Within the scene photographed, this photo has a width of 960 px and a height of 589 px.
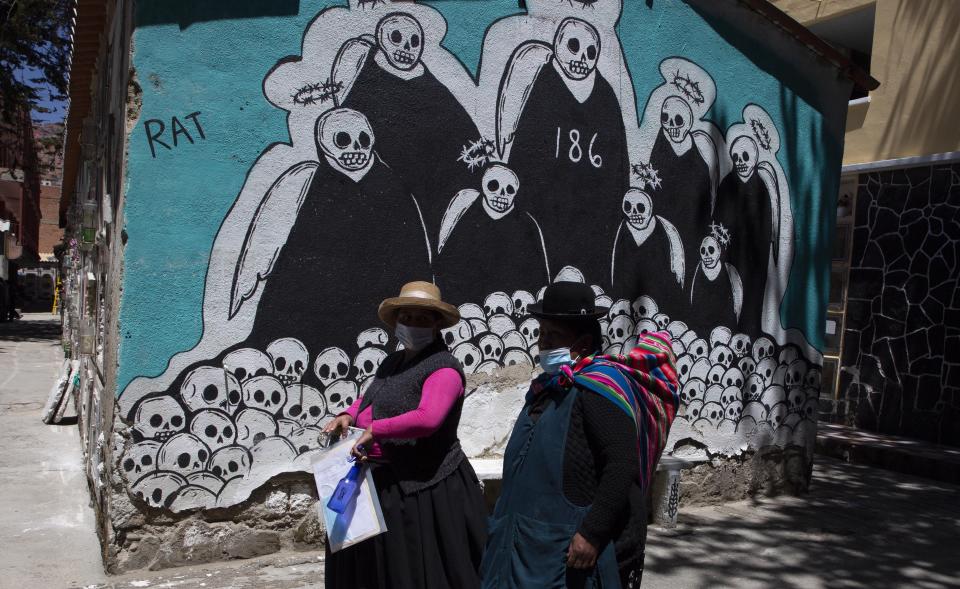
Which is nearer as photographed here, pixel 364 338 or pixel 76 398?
pixel 364 338

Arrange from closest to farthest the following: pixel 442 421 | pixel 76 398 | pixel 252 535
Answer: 1. pixel 442 421
2. pixel 252 535
3. pixel 76 398

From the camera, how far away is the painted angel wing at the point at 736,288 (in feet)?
23.3

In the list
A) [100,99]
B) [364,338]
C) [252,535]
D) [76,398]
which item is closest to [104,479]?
[252,535]

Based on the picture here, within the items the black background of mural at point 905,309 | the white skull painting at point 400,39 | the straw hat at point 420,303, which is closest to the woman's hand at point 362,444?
the straw hat at point 420,303

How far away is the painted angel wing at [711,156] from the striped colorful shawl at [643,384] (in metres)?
3.97

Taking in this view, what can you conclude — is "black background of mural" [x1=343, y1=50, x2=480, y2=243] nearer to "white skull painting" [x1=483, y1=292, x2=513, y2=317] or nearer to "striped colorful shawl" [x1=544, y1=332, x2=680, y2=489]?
"white skull painting" [x1=483, y1=292, x2=513, y2=317]

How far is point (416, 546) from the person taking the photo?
3.67 metres

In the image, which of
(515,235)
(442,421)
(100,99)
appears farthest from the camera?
(100,99)

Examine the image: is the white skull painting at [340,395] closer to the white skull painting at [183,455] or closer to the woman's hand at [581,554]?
the white skull painting at [183,455]

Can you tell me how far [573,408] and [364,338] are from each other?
2.70 metres

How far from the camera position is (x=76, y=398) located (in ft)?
33.0

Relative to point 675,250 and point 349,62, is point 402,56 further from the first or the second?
point 675,250

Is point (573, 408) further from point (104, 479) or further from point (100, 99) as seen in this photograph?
point (100, 99)

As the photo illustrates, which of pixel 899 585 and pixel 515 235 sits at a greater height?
pixel 515 235
